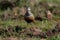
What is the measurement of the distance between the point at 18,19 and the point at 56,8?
2.26 m

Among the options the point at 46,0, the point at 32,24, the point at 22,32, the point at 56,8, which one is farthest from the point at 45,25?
the point at 46,0

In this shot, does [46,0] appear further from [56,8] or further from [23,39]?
[23,39]

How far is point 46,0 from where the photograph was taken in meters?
15.1

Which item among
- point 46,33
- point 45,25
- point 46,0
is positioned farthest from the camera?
point 46,0

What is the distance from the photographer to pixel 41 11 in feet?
44.7

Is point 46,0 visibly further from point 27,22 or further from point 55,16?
point 27,22

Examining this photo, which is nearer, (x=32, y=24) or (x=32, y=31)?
(x=32, y=31)

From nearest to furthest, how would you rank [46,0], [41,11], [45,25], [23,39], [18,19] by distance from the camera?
[23,39]
[45,25]
[18,19]
[41,11]
[46,0]

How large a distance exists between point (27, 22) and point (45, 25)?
822mm

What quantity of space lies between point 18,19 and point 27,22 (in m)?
0.71

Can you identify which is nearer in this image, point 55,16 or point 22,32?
point 22,32

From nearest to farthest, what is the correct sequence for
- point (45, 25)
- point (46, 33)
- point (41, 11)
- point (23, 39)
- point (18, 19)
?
point (23, 39) < point (46, 33) < point (45, 25) < point (18, 19) < point (41, 11)

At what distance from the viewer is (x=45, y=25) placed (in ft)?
38.5

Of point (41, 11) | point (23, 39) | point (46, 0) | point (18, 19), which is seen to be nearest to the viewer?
point (23, 39)
